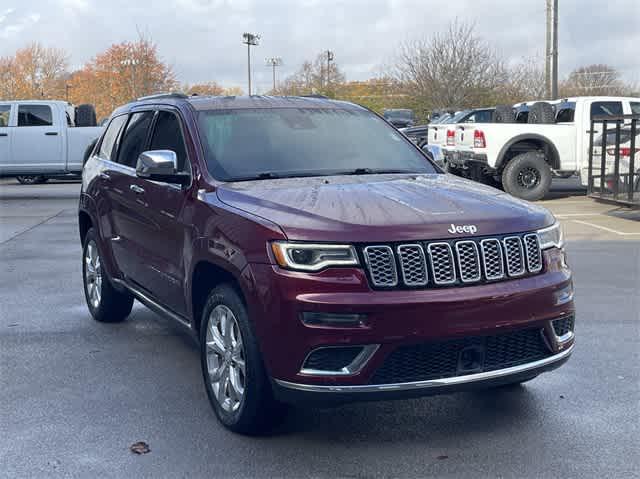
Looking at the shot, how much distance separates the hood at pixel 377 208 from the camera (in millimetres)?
4059

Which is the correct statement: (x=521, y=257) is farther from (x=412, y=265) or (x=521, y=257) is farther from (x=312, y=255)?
(x=312, y=255)

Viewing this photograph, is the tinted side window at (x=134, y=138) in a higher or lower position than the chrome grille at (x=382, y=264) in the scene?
higher

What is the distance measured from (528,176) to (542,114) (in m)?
1.33

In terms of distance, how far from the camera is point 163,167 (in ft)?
16.8

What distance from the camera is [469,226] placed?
13.7ft

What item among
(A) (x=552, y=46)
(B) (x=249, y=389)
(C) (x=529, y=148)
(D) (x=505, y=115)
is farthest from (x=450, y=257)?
(A) (x=552, y=46)

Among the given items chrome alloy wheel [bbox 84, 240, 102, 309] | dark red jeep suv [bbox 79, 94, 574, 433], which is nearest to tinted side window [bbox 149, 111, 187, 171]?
dark red jeep suv [bbox 79, 94, 574, 433]

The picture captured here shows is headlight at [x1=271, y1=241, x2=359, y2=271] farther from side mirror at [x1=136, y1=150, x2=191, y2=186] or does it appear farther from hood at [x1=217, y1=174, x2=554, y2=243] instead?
side mirror at [x1=136, y1=150, x2=191, y2=186]

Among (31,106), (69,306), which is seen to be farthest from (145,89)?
(69,306)

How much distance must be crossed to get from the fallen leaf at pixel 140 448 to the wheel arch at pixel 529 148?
13.6 m

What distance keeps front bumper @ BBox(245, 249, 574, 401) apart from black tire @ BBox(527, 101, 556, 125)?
14115mm

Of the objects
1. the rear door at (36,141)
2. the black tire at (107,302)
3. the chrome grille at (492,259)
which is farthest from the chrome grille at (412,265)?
the rear door at (36,141)

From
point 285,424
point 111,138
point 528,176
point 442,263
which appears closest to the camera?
point 442,263

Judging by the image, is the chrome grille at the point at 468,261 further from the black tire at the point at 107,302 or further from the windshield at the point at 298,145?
the black tire at the point at 107,302
